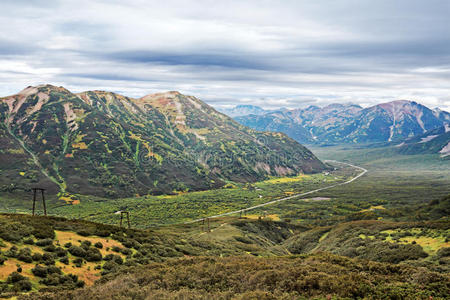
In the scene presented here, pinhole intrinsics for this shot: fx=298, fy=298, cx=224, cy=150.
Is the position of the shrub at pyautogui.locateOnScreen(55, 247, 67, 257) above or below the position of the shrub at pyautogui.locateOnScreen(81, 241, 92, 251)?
above

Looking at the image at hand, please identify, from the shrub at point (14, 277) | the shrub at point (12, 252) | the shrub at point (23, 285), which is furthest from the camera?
the shrub at point (12, 252)

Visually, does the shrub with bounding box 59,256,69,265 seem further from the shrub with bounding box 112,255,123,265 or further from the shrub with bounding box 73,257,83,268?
the shrub with bounding box 112,255,123,265

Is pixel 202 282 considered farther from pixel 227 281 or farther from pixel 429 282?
pixel 429 282

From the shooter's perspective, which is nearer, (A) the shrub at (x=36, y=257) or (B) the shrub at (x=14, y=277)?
(B) the shrub at (x=14, y=277)

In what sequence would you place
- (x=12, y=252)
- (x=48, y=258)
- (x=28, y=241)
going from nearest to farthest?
1. (x=12, y=252)
2. (x=48, y=258)
3. (x=28, y=241)

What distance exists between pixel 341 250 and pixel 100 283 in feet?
170

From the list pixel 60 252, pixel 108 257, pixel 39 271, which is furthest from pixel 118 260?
pixel 39 271

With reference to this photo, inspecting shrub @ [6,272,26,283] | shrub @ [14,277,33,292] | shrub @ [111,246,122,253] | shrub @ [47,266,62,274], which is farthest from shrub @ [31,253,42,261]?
shrub @ [111,246,122,253]

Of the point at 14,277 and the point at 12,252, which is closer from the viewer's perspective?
the point at 14,277

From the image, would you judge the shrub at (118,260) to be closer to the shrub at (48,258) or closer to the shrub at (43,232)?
the shrub at (48,258)

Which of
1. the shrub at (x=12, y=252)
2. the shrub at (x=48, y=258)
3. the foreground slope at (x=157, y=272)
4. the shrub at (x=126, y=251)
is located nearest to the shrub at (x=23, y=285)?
the foreground slope at (x=157, y=272)

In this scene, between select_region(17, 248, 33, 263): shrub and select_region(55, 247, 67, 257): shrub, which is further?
select_region(55, 247, 67, 257): shrub

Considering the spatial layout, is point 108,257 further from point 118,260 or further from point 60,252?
point 60,252

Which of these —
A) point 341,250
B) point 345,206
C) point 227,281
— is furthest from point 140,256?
point 345,206
